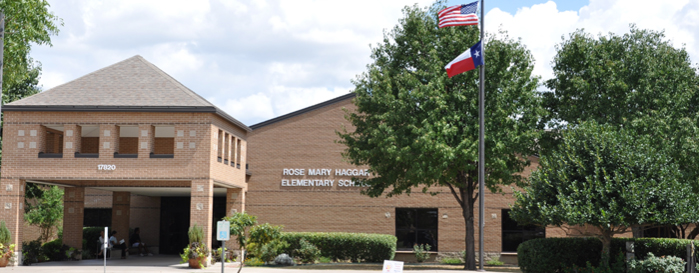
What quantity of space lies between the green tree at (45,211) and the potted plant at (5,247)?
1097 cm

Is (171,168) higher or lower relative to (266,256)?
higher

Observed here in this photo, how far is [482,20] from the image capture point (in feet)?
76.5

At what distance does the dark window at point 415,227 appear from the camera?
3459cm

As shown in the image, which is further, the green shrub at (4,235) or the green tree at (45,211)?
the green tree at (45,211)

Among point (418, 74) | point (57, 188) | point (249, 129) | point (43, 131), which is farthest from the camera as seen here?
point (57, 188)

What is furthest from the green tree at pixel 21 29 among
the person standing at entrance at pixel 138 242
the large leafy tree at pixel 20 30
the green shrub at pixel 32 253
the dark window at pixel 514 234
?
the dark window at pixel 514 234

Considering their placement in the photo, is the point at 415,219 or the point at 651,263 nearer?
the point at 651,263

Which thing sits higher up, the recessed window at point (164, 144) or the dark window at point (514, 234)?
the recessed window at point (164, 144)

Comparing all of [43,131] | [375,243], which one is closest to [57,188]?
[43,131]

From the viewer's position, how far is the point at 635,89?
1040 inches

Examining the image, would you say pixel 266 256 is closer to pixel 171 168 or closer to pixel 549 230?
pixel 171 168

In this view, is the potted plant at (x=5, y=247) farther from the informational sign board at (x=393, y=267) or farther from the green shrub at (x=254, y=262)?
the informational sign board at (x=393, y=267)

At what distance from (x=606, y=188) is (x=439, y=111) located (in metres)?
6.71

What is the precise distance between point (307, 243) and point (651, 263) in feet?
49.9
